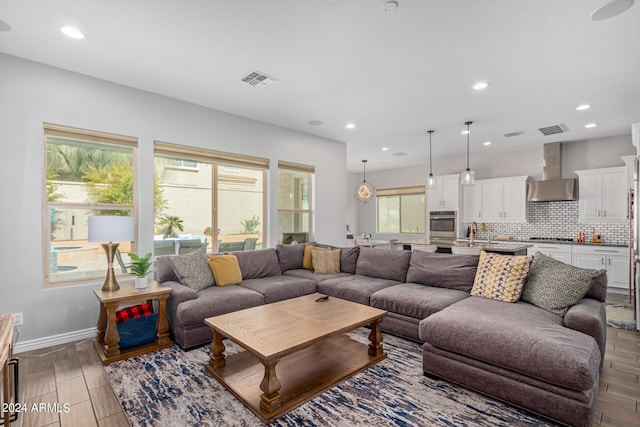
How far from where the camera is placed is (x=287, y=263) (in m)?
4.64

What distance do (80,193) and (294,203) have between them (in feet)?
10.1

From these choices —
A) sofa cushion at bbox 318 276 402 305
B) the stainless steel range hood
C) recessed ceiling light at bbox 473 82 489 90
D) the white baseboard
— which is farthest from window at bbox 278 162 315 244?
the stainless steel range hood

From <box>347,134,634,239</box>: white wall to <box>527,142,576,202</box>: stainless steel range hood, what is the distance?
0.21 meters

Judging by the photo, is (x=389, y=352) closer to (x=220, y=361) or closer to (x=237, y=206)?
(x=220, y=361)

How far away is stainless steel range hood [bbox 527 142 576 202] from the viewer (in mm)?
5855

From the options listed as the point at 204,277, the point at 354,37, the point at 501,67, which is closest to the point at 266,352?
the point at 204,277

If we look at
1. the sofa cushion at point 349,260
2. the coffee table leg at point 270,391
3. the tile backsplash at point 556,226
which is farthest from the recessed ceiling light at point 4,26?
the tile backsplash at point 556,226

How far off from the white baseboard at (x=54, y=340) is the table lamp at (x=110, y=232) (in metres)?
0.68

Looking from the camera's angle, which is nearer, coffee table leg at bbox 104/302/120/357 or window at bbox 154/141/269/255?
coffee table leg at bbox 104/302/120/357

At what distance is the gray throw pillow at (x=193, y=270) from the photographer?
133 inches

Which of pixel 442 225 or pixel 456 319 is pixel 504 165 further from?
pixel 456 319

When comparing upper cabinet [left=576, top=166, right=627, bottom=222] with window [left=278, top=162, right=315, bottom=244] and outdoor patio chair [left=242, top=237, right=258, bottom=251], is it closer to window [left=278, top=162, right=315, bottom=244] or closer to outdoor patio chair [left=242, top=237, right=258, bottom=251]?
window [left=278, top=162, right=315, bottom=244]

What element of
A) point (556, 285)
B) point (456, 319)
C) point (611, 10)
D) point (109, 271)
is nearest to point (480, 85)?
point (611, 10)

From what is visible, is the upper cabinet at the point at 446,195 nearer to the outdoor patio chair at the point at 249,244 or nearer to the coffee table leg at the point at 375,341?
the outdoor patio chair at the point at 249,244
